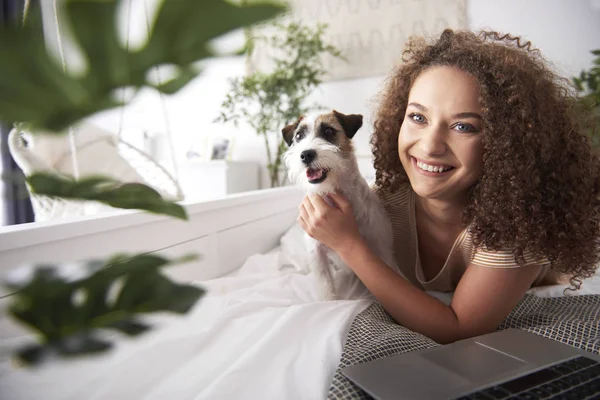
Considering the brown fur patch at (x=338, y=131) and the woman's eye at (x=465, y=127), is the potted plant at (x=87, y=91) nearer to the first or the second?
the woman's eye at (x=465, y=127)

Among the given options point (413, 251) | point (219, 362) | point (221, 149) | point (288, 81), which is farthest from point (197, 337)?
point (221, 149)

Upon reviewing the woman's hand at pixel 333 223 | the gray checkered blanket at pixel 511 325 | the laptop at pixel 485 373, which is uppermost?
the woman's hand at pixel 333 223

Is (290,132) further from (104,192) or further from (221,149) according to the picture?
(221,149)

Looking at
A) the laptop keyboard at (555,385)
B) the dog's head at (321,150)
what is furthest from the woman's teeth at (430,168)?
the laptop keyboard at (555,385)

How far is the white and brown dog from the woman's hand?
0.06 meters

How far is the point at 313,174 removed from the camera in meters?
1.30

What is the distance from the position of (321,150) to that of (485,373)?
89 cm

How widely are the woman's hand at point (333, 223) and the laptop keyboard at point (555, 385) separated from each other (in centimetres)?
62

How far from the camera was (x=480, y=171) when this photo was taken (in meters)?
1.05

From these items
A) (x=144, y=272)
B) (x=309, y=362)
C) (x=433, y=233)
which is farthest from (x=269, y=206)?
(x=144, y=272)

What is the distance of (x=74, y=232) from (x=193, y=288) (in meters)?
0.93

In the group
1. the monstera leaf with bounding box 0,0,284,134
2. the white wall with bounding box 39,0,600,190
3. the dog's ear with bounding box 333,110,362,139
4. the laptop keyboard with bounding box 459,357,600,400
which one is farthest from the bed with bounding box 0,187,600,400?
the white wall with bounding box 39,0,600,190

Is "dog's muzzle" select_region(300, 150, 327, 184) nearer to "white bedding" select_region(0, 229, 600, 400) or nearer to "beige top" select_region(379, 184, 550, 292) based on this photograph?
"beige top" select_region(379, 184, 550, 292)

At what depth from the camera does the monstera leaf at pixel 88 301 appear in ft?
0.53
